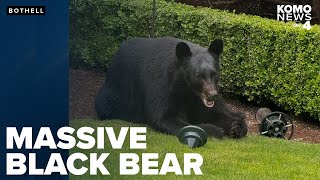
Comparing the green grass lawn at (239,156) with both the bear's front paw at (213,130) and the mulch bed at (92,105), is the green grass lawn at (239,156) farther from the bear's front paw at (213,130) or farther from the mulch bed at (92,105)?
A: the mulch bed at (92,105)

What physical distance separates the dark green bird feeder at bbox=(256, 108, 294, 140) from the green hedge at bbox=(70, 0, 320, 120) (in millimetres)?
1029

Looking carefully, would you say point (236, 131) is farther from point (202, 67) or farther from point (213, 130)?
point (202, 67)

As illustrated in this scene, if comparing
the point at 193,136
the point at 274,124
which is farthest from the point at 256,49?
the point at 193,136

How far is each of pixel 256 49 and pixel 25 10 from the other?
4777mm

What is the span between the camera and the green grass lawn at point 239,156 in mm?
5652

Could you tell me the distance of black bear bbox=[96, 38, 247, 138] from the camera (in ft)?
21.6

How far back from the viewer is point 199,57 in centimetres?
658

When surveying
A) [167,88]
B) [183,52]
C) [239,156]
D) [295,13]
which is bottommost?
[239,156]

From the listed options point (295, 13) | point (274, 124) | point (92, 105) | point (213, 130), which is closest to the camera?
point (213, 130)

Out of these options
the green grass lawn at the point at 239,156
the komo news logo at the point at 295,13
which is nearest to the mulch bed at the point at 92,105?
the green grass lawn at the point at 239,156

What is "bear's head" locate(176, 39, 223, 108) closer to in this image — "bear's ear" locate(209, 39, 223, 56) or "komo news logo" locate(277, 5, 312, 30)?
"bear's ear" locate(209, 39, 223, 56)

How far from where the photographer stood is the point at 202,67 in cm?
654

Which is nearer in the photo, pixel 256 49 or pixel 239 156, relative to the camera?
pixel 239 156

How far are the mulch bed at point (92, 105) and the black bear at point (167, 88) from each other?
3.9 inches
